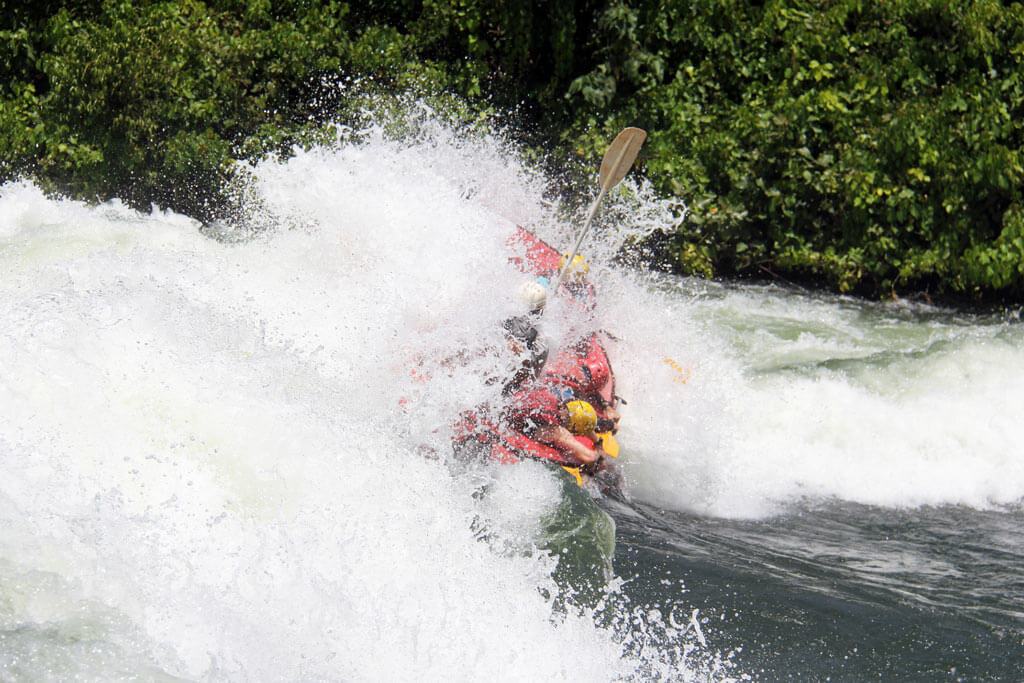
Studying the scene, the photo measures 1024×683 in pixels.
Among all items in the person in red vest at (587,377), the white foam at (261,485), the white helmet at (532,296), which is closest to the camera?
the white foam at (261,485)

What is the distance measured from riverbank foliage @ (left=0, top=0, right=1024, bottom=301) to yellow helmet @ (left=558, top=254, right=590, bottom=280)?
2.63 metres

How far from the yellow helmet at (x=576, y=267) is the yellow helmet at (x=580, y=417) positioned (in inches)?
31.7

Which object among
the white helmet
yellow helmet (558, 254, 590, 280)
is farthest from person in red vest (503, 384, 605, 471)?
yellow helmet (558, 254, 590, 280)

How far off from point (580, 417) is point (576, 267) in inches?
42.7

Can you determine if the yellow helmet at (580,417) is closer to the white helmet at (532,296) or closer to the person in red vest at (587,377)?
the person in red vest at (587,377)

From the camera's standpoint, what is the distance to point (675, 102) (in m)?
8.78

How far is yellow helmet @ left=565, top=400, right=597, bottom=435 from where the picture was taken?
5285 mm

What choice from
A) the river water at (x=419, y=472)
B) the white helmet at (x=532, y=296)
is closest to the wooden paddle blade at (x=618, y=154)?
the river water at (x=419, y=472)

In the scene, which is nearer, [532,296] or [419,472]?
[419,472]

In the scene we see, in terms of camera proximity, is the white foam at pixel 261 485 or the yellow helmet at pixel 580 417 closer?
the white foam at pixel 261 485

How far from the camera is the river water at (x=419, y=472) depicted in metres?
3.42

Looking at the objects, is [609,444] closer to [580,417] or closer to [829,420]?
[580,417]

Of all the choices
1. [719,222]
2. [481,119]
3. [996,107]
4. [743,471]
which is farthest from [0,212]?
[996,107]

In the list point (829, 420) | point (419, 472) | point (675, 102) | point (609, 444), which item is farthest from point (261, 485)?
point (675, 102)
